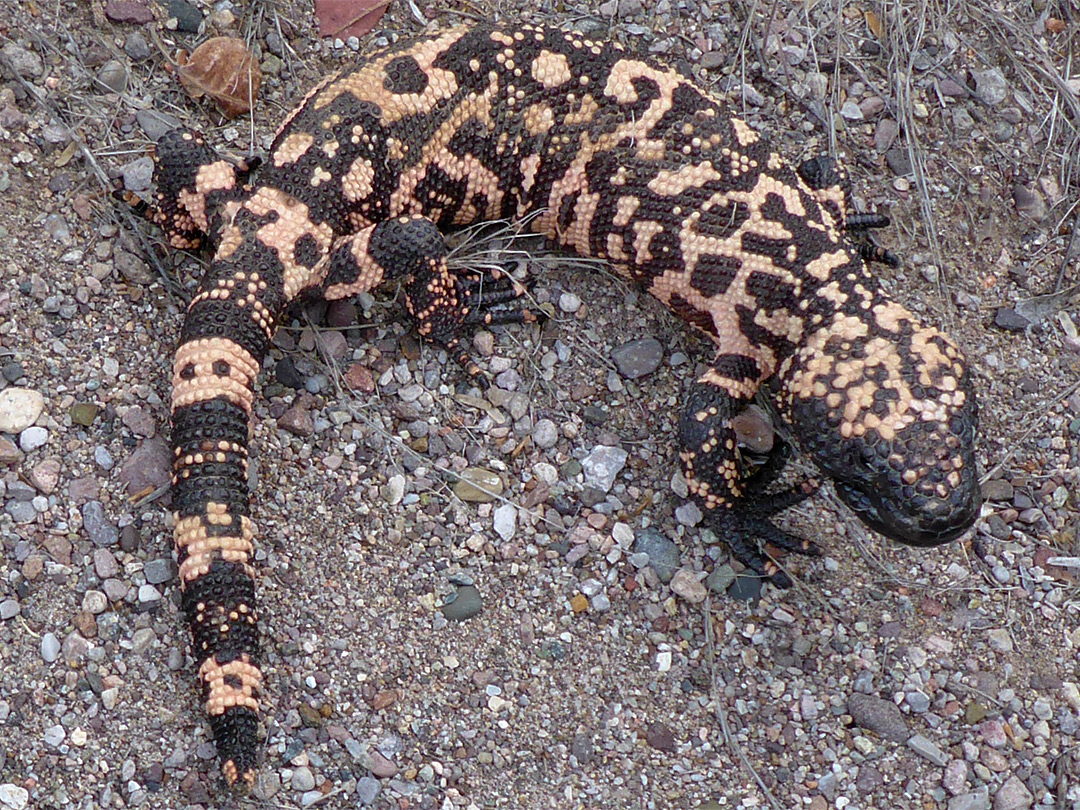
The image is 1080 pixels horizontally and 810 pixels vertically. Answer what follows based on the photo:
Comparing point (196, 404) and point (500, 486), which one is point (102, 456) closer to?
point (196, 404)

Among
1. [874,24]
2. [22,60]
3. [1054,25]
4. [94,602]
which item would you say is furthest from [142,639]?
[1054,25]

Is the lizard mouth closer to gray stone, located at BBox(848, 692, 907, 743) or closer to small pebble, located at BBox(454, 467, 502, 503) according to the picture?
gray stone, located at BBox(848, 692, 907, 743)

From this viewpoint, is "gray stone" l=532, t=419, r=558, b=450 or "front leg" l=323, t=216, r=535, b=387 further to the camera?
"gray stone" l=532, t=419, r=558, b=450

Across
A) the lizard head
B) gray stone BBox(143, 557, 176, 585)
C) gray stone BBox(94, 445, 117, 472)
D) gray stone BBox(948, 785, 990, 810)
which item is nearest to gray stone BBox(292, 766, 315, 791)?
gray stone BBox(143, 557, 176, 585)

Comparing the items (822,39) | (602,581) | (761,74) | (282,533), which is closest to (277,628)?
(282,533)

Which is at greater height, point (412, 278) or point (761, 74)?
point (761, 74)
